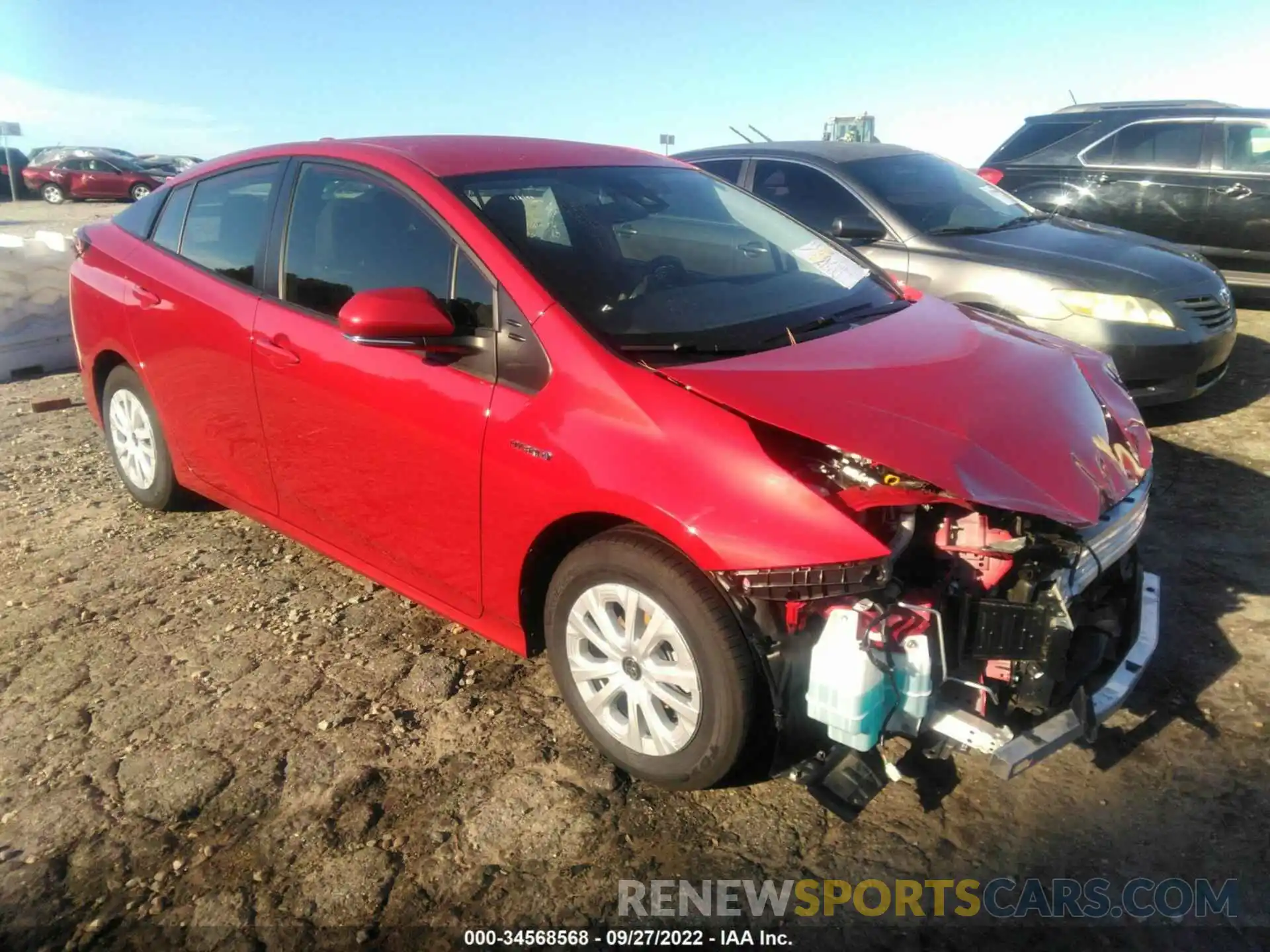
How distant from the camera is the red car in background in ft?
94.1

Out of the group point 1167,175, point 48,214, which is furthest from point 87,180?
point 1167,175

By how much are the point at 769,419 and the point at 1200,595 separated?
2297 mm

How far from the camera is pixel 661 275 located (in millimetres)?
2988

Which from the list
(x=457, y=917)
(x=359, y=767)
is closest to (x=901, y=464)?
(x=457, y=917)

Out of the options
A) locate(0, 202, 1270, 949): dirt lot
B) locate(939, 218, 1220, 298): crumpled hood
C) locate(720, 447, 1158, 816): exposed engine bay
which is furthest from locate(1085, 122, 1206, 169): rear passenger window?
locate(720, 447, 1158, 816): exposed engine bay

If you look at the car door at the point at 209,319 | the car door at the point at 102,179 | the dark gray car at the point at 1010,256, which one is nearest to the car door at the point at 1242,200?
the dark gray car at the point at 1010,256

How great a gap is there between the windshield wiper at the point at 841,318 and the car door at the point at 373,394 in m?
0.88

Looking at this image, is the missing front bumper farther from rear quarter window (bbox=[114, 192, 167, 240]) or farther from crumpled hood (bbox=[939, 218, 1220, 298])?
rear quarter window (bbox=[114, 192, 167, 240])

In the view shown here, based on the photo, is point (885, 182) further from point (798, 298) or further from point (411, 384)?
point (411, 384)

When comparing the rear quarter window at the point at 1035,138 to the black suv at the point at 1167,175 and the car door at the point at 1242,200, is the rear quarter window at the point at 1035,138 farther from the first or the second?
the car door at the point at 1242,200

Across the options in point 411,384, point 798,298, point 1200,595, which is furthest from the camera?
point 1200,595

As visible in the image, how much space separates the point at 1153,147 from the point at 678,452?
26.8 feet

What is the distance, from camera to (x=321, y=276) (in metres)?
3.28

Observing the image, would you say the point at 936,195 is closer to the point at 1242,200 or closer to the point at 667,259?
the point at 667,259
